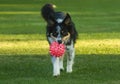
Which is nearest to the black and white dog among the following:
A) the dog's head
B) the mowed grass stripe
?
the dog's head

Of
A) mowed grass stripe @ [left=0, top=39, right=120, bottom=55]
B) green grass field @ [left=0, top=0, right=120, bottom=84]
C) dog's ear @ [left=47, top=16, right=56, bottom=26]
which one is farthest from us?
mowed grass stripe @ [left=0, top=39, right=120, bottom=55]

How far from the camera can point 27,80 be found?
12.7 m

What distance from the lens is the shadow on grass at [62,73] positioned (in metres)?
12.9

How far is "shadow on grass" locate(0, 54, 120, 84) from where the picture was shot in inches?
506

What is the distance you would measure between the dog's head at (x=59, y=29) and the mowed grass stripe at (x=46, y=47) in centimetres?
575

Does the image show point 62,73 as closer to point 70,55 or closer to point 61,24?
point 70,55

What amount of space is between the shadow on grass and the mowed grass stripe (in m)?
1.29

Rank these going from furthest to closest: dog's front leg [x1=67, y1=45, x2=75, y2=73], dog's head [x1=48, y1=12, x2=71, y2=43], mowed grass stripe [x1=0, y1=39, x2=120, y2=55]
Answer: mowed grass stripe [x1=0, y1=39, x2=120, y2=55], dog's front leg [x1=67, y1=45, x2=75, y2=73], dog's head [x1=48, y1=12, x2=71, y2=43]

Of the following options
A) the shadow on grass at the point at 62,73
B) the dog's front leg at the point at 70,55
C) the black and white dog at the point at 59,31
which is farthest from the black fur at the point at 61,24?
the shadow on grass at the point at 62,73

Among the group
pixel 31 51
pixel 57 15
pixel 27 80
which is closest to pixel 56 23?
pixel 57 15

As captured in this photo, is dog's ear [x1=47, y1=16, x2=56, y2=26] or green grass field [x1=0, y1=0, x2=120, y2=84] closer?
dog's ear [x1=47, y1=16, x2=56, y2=26]

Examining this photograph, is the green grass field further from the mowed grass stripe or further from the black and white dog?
the black and white dog

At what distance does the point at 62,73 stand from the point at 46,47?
260 inches

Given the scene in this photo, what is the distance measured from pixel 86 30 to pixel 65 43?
14.4m
